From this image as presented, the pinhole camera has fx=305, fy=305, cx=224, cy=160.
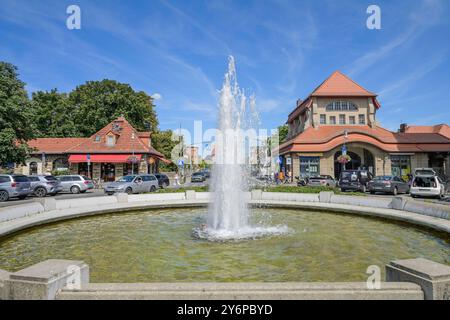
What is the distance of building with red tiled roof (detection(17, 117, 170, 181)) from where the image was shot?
42.6m

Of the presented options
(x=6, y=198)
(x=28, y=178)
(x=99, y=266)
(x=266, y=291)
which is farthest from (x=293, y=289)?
(x=28, y=178)

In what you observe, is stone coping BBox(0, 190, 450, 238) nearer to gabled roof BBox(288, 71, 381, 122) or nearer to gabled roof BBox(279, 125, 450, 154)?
gabled roof BBox(279, 125, 450, 154)

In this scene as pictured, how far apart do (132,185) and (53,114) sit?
46.2 m

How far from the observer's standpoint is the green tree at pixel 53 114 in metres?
59.8

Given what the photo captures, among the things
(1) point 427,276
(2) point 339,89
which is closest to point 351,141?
(2) point 339,89

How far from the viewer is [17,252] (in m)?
8.74

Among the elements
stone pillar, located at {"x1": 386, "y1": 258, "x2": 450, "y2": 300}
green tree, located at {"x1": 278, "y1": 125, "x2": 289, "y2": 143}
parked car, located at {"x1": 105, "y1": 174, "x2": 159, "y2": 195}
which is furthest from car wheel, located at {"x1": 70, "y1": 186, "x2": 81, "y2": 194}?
green tree, located at {"x1": 278, "y1": 125, "x2": 289, "y2": 143}

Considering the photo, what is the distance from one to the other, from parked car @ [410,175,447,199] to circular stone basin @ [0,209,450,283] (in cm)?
1206

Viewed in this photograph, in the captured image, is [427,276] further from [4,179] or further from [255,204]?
Result: [4,179]

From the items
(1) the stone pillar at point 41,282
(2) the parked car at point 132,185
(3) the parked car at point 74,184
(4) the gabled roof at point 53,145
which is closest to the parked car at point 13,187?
(2) the parked car at point 132,185

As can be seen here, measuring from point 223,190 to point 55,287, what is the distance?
29.4ft

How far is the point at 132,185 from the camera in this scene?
88.1 ft
